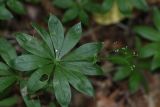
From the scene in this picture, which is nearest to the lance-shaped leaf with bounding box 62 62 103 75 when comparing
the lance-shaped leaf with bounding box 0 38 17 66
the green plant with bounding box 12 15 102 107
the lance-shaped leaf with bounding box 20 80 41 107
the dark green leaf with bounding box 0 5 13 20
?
the green plant with bounding box 12 15 102 107

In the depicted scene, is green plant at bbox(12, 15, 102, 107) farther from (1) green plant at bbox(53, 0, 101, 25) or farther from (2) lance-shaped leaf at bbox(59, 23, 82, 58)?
(1) green plant at bbox(53, 0, 101, 25)

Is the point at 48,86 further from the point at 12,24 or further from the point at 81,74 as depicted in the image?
the point at 12,24

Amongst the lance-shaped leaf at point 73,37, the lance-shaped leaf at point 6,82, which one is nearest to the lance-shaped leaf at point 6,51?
the lance-shaped leaf at point 6,82

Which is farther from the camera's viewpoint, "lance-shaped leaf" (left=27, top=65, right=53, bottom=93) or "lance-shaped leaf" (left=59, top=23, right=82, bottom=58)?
"lance-shaped leaf" (left=59, top=23, right=82, bottom=58)

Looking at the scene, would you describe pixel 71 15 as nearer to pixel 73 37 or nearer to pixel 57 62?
pixel 73 37

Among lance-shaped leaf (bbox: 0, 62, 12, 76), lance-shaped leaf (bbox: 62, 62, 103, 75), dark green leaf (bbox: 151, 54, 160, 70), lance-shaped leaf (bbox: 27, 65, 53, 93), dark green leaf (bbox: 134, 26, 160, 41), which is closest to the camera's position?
lance-shaped leaf (bbox: 27, 65, 53, 93)

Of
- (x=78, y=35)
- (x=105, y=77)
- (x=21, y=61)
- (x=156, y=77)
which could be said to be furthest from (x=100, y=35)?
(x=21, y=61)

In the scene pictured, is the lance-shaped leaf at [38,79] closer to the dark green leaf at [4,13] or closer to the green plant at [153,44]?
the dark green leaf at [4,13]

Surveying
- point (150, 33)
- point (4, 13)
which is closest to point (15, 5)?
point (4, 13)
